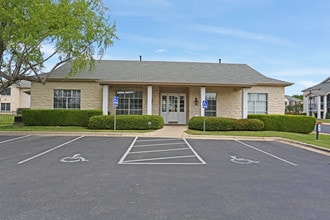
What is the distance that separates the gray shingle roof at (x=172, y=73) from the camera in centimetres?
2058

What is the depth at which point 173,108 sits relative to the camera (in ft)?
74.6

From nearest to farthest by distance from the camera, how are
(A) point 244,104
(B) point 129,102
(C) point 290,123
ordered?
1. (C) point 290,123
2. (A) point 244,104
3. (B) point 129,102

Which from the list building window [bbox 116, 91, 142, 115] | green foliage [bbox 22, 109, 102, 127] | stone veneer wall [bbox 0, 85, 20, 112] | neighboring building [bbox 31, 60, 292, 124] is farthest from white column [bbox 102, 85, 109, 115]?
stone veneer wall [bbox 0, 85, 20, 112]

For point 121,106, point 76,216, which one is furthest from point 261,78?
point 76,216


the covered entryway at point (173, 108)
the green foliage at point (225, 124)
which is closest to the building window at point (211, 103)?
the covered entryway at point (173, 108)

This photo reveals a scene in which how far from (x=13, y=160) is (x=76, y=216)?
18.0 ft

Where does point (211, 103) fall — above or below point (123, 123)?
above

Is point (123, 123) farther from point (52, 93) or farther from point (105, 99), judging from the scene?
point (52, 93)

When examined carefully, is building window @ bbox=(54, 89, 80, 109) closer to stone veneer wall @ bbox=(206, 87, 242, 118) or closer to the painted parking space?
stone veneer wall @ bbox=(206, 87, 242, 118)

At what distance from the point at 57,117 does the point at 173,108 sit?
29.6 feet

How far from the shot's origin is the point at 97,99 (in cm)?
2133

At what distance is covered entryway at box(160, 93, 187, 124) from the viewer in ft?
74.0

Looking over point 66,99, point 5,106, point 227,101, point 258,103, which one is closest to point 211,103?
point 227,101

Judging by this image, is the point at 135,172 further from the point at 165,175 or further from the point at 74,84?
the point at 74,84
